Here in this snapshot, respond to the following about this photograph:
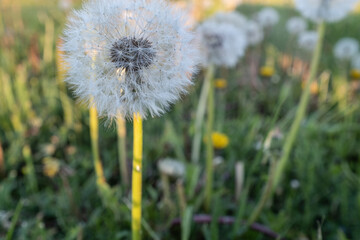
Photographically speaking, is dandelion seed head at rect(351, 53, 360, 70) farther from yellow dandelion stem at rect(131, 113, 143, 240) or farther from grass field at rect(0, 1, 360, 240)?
yellow dandelion stem at rect(131, 113, 143, 240)

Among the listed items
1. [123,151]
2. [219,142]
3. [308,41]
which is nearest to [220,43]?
[219,142]

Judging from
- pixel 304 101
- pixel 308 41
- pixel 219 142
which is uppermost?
pixel 308 41

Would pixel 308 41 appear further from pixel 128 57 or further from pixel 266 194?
pixel 128 57

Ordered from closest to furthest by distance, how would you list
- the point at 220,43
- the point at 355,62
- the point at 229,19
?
the point at 220,43, the point at 229,19, the point at 355,62

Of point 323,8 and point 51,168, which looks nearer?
point 323,8

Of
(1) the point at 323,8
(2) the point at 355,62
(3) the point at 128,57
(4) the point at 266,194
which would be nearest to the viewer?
(3) the point at 128,57

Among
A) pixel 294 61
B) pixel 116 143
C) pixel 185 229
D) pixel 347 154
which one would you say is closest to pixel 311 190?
pixel 347 154
